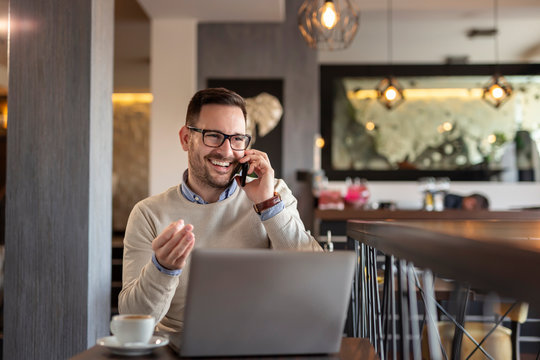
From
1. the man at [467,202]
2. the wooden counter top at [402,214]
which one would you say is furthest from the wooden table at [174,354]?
the man at [467,202]

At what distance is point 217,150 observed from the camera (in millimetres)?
1839

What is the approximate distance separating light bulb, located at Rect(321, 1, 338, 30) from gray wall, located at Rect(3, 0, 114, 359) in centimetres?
145

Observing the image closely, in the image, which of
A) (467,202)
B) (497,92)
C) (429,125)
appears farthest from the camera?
(429,125)

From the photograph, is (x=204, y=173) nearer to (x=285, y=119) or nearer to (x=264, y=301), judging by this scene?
(x=264, y=301)

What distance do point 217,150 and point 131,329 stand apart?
0.81m

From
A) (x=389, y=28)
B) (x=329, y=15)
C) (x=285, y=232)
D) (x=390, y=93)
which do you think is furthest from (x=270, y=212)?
(x=389, y=28)

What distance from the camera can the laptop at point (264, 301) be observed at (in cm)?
98

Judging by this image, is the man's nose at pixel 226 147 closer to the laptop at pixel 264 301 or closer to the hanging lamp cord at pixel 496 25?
the laptop at pixel 264 301

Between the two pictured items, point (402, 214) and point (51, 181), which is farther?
point (402, 214)

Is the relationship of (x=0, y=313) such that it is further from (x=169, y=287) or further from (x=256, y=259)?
(x=256, y=259)

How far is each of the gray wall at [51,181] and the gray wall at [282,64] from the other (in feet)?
10.8

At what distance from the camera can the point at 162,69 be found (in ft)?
19.8

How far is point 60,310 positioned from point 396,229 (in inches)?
90.1

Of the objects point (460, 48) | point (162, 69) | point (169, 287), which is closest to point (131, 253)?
point (169, 287)
